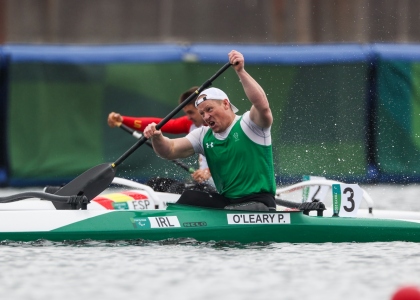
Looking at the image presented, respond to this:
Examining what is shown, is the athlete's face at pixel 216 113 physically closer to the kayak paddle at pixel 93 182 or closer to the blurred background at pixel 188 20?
the kayak paddle at pixel 93 182

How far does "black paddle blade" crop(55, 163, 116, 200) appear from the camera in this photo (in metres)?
10.4

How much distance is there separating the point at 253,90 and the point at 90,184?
190 centimetres

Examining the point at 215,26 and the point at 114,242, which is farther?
the point at 215,26

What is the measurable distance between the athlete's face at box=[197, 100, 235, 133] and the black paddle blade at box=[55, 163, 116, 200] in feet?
4.10

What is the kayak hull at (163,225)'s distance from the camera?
31.7 feet

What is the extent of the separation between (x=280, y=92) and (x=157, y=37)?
168 inches

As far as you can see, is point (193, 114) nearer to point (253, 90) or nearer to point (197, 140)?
point (197, 140)

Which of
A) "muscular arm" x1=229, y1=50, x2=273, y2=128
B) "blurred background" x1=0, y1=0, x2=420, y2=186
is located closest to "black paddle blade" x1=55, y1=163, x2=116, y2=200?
"muscular arm" x1=229, y1=50, x2=273, y2=128

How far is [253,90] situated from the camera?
30.8ft

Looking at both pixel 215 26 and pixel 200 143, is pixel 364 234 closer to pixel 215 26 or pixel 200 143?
pixel 200 143

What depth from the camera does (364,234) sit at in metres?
9.91

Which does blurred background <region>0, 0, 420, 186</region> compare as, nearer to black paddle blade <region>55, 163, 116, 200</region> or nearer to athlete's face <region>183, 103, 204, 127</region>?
athlete's face <region>183, 103, 204, 127</region>

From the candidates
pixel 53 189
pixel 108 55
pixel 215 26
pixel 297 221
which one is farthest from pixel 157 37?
pixel 297 221

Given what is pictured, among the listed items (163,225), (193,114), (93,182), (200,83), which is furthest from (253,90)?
(200,83)
